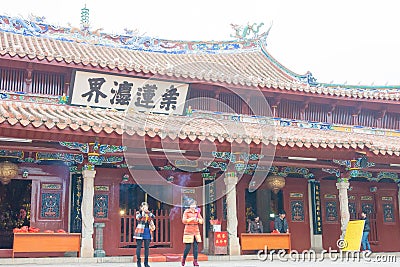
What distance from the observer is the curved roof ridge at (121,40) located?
1544 cm

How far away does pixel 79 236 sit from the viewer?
1066cm

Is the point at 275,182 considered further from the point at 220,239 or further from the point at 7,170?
the point at 7,170

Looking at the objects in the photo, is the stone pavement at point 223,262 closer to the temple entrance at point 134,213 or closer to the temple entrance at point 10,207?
the temple entrance at point 134,213

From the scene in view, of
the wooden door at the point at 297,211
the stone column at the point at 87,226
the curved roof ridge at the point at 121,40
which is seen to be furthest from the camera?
the curved roof ridge at the point at 121,40

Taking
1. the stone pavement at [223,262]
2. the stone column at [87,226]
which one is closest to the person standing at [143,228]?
the stone pavement at [223,262]

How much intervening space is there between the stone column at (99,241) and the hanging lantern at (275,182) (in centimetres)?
406

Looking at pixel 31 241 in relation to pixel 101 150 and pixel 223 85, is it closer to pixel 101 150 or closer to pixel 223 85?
pixel 101 150

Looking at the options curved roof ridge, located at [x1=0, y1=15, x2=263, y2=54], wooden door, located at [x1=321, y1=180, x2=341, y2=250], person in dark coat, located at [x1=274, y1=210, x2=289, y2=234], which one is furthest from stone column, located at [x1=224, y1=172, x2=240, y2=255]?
curved roof ridge, located at [x1=0, y1=15, x2=263, y2=54]

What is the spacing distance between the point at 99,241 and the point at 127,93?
3613mm

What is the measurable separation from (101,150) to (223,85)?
3919 millimetres

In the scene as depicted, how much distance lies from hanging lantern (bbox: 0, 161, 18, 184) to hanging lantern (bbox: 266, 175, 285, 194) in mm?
5781

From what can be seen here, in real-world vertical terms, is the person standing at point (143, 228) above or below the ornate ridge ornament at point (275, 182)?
below

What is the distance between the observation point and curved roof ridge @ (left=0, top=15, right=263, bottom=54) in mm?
Result: 15438

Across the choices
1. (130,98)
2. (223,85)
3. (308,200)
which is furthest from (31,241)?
(308,200)
